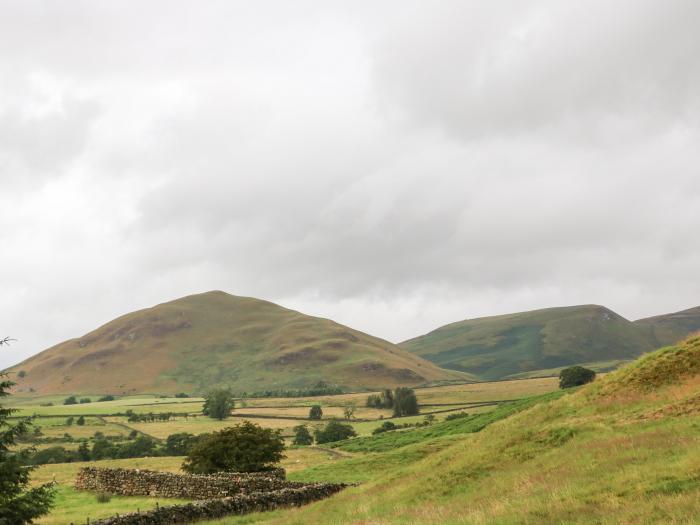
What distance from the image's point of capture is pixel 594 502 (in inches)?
642

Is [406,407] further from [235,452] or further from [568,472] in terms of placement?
[568,472]

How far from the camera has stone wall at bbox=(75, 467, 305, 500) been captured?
A: 116ft

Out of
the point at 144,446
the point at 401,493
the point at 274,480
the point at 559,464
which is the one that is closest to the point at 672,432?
the point at 559,464

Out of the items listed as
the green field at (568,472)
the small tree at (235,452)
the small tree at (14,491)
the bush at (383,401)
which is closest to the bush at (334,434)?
the small tree at (235,452)

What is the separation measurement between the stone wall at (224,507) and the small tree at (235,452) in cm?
1365

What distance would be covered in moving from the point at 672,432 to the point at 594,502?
9275mm

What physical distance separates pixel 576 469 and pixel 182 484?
81.8 ft

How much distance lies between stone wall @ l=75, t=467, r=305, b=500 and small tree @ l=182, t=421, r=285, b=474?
4.76m

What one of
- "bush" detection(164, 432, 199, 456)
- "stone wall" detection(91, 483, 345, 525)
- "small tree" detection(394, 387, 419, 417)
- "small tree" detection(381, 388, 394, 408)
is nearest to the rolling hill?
"stone wall" detection(91, 483, 345, 525)

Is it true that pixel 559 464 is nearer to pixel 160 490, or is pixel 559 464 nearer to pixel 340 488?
pixel 340 488

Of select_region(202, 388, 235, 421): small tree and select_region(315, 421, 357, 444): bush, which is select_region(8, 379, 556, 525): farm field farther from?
select_region(315, 421, 357, 444): bush

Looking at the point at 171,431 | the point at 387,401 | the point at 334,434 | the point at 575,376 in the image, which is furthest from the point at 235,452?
the point at 387,401

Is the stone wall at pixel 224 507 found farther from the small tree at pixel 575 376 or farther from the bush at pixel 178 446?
the small tree at pixel 575 376

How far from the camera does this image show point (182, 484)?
37000 mm
